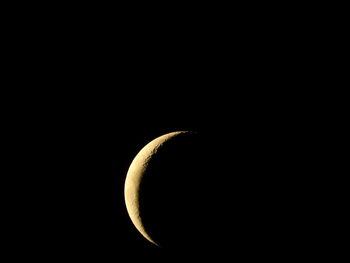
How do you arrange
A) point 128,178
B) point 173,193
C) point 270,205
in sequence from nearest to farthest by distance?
point 173,193 → point 270,205 → point 128,178

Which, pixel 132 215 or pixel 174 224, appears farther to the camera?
pixel 132 215

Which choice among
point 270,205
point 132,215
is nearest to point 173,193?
point 132,215

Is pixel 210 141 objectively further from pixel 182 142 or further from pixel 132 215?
pixel 132 215

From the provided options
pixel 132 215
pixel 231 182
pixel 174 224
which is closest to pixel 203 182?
pixel 231 182

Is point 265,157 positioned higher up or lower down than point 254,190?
higher up

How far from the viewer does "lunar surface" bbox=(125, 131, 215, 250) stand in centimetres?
234

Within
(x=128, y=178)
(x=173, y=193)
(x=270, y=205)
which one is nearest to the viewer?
(x=173, y=193)

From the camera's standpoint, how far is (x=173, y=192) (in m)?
2.35

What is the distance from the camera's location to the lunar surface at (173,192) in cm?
234

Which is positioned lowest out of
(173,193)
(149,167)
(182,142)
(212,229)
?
(212,229)

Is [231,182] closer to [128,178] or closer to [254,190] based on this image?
[254,190]

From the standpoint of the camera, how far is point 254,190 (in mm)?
2447

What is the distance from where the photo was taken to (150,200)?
241cm

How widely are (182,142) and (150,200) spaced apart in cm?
47
